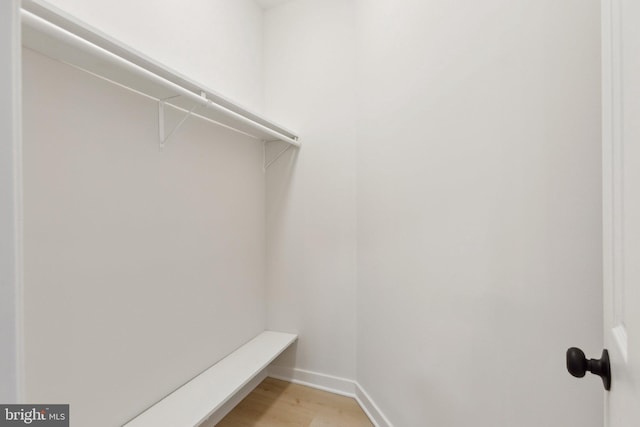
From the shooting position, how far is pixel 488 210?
0.91 m

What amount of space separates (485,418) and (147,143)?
166cm

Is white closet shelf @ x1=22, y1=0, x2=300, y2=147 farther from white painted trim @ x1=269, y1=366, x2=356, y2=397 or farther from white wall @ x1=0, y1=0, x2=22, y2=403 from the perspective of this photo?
white painted trim @ x1=269, y1=366, x2=356, y2=397

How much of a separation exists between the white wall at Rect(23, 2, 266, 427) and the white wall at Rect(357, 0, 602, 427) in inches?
38.8

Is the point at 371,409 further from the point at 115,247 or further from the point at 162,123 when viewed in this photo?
the point at 162,123

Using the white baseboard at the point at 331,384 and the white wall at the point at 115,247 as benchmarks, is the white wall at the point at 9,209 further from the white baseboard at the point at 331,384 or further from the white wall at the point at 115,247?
the white baseboard at the point at 331,384

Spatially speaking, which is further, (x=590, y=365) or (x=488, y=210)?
(x=488, y=210)

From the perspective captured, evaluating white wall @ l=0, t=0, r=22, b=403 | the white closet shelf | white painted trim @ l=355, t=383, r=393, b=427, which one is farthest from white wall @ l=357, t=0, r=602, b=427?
white wall @ l=0, t=0, r=22, b=403

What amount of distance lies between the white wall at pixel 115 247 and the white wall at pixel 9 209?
0.72 meters

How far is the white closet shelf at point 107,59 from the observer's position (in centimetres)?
78

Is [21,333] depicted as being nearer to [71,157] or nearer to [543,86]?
[71,157]

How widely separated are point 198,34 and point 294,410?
2.27m

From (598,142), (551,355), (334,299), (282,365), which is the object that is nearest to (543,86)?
(598,142)

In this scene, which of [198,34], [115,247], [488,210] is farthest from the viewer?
[198,34]

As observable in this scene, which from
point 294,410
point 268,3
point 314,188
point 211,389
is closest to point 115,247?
point 211,389
